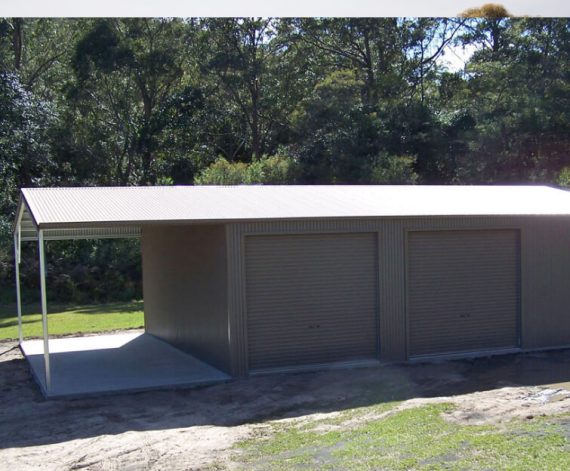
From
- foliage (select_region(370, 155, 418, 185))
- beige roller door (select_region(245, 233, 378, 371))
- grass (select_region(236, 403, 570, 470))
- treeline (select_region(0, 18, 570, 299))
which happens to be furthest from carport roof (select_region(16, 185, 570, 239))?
treeline (select_region(0, 18, 570, 299))

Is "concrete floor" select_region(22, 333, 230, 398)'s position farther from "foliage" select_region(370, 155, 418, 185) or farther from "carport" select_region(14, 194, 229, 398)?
"foliage" select_region(370, 155, 418, 185)

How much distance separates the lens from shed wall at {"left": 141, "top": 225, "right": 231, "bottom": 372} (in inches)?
400

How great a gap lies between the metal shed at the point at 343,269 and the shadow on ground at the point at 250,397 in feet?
1.85

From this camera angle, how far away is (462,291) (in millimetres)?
11305

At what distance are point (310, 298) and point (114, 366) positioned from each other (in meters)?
3.22

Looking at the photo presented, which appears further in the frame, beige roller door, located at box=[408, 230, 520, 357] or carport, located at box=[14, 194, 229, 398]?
beige roller door, located at box=[408, 230, 520, 357]

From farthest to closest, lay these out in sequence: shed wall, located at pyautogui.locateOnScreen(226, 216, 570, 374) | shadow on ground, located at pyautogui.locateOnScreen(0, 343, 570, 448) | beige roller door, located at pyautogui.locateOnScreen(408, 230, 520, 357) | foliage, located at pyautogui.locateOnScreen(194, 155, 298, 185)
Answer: foliage, located at pyautogui.locateOnScreen(194, 155, 298, 185), beige roller door, located at pyautogui.locateOnScreen(408, 230, 520, 357), shed wall, located at pyautogui.locateOnScreen(226, 216, 570, 374), shadow on ground, located at pyautogui.locateOnScreen(0, 343, 570, 448)

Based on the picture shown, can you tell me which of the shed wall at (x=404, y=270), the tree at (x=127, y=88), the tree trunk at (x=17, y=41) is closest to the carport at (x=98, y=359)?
the shed wall at (x=404, y=270)

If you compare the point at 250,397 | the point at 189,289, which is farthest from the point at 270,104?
the point at 250,397

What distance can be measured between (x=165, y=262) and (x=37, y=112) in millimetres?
14108

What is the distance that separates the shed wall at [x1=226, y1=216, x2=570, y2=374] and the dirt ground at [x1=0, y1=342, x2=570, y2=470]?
2.26 ft

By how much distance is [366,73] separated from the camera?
3089 centimetres

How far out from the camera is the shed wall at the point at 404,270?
9.81 m

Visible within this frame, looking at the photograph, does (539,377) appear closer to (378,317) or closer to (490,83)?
(378,317)
